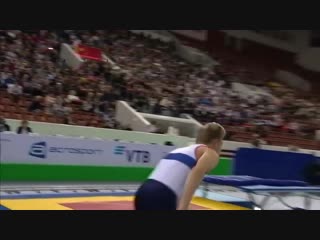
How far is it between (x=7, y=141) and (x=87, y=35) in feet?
49.0

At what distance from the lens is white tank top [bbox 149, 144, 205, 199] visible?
120 inches

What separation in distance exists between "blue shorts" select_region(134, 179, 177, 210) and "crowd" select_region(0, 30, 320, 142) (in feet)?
39.1

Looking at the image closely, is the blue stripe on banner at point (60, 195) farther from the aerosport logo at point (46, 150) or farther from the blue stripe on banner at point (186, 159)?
the blue stripe on banner at point (186, 159)

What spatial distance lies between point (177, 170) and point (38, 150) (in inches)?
276

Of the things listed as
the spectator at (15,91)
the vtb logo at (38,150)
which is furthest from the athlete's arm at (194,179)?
the spectator at (15,91)

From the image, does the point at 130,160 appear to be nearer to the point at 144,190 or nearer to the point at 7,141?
the point at 7,141

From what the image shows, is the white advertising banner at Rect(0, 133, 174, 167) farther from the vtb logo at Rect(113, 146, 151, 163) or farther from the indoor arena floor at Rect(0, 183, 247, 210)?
the indoor arena floor at Rect(0, 183, 247, 210)

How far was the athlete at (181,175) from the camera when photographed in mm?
2973

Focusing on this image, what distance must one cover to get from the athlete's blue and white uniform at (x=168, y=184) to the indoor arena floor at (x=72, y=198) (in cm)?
385

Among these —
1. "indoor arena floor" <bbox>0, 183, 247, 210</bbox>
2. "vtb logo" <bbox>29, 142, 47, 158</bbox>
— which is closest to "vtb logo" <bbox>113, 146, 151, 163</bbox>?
"indoor arena floor" <bbox>0, 183, 247, 210</bbox>

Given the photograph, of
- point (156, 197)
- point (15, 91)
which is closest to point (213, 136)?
point (156, 197)

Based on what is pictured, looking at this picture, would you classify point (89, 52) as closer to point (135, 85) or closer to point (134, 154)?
point (135, 85)

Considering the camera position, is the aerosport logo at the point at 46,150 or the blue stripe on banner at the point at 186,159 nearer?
the blue stripe on banner at the point at 186,159

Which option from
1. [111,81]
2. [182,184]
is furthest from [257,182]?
[111,81]
